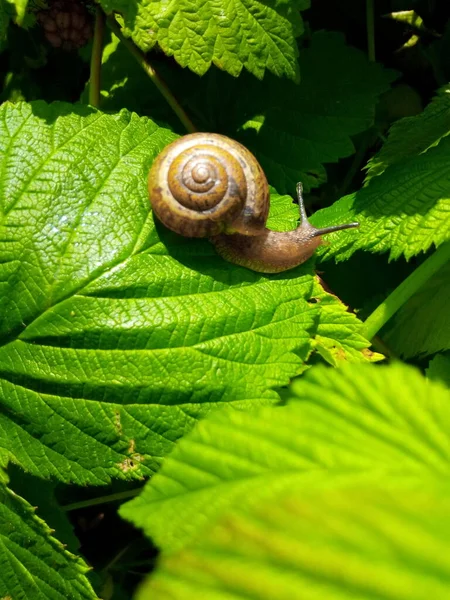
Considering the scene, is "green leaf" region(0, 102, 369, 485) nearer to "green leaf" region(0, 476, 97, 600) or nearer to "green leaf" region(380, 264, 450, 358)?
"green leaf" region(0, 476, 97, 600)

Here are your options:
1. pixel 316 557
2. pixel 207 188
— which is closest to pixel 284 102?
pixel 207 188

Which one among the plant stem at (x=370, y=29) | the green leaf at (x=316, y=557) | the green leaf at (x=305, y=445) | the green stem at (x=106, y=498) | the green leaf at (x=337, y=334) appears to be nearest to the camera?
the green leaf at (x=316, y=557)

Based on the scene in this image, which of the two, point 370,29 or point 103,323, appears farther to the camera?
point 370,29

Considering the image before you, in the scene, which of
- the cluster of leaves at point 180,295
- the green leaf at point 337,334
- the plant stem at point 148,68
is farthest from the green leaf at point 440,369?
the plant stem at point 148,68

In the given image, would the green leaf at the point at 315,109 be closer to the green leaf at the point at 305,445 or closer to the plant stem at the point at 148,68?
the plant stem at the point at 148,68

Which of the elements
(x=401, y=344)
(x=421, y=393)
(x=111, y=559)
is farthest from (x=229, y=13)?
(x=111, y=559)

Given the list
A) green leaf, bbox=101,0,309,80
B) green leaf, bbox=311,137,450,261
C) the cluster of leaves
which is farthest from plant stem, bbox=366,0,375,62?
green leaf, bbox=311,137,450,261

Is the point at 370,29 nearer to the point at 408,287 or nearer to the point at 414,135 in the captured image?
the point at 414,135
